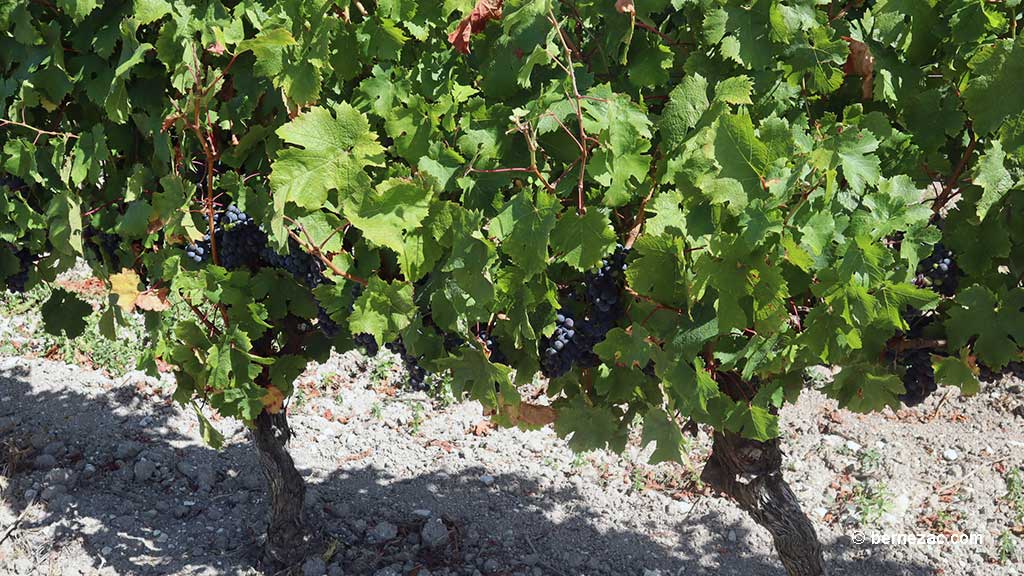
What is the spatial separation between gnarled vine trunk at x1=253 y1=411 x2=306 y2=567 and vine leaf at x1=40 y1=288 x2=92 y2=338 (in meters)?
0.67

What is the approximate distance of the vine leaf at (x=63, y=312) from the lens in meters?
3.11

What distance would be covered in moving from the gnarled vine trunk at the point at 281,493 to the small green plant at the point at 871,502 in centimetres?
235

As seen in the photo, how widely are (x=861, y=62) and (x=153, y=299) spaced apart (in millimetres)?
1744

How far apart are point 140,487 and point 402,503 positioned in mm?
1133

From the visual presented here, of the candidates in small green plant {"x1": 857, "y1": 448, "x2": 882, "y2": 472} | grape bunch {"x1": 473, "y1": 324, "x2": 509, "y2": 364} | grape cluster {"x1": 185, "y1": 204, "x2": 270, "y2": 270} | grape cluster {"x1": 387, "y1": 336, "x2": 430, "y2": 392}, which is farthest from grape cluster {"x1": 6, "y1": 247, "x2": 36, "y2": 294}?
small green plant {"x1": 857, "y1": 448, "x2": 882, "y2": 472}

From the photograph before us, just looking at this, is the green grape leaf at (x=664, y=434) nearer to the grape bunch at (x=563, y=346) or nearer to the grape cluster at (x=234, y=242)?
the grape bunch at (x=563, y=346)

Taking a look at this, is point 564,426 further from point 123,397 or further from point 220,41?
point 123,397

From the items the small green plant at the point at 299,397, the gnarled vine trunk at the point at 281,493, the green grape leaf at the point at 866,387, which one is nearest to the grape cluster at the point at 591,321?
the green grape leaf at the point at 866,387

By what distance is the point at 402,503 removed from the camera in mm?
4148

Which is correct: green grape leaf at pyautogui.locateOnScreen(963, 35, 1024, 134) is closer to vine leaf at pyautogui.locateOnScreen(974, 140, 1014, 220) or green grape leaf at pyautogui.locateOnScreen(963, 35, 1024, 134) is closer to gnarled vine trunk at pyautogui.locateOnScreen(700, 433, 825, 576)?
vine leaf at pyautogui.locateOnScreen(974, 140, 1014, 220)

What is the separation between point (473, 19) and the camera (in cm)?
201

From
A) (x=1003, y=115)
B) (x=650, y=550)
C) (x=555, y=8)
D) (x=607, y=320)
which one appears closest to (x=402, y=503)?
(x=650, y=550)

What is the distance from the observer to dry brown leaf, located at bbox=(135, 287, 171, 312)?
7.94 ft

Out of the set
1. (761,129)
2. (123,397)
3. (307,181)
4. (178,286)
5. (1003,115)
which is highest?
(1003,115)
